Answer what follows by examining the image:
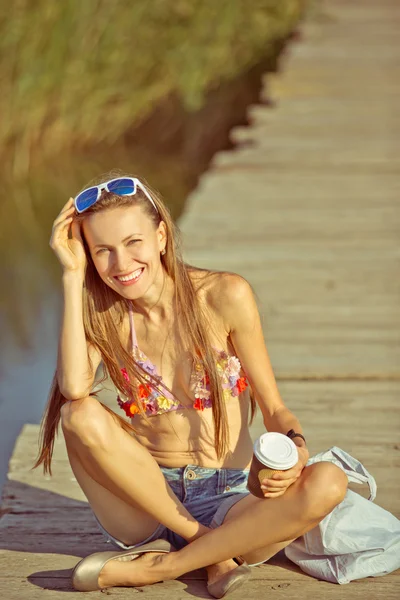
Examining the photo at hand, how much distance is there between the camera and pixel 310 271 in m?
5.16

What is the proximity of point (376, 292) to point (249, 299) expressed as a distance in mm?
2243

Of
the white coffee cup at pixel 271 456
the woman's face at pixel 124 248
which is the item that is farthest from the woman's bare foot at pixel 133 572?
the woman's face at pixel 124 248

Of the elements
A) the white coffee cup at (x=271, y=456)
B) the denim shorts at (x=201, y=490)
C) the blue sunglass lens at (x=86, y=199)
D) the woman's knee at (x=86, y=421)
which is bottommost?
the denim shorts at (x=201, y=490)

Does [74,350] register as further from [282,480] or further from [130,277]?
[282,480]

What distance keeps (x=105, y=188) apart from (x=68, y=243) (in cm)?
17

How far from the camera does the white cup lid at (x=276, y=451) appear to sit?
7.77ft

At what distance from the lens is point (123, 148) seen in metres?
10.1

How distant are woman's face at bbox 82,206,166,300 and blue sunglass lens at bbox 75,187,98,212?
0.03 meters

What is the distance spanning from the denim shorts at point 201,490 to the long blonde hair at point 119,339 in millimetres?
55

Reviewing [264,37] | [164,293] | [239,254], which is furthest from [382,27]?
[164,293]

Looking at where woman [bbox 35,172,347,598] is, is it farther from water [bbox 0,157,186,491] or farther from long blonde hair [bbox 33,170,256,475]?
water [bbox 0,157,186,491]

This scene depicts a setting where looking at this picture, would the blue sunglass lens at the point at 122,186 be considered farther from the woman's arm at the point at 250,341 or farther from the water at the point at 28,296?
the water at the point at 28,296

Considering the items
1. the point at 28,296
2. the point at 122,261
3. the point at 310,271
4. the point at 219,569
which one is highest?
the point at 122,261

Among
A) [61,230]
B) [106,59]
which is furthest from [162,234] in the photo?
[106,59]
